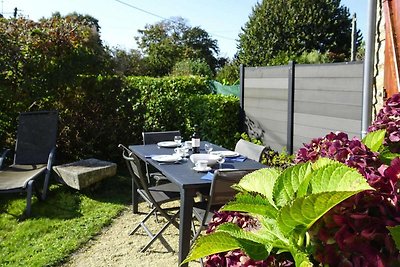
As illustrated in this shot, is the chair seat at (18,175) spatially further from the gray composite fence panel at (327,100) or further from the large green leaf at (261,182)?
the large green leaf at (261,182)

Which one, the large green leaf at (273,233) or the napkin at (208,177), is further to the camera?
the napkin at (208,177)

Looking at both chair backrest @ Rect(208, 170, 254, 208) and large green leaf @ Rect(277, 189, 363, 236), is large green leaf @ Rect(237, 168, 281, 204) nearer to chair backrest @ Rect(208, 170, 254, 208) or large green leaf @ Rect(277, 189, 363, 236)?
Answer: large green leaf @ Rect(277, 189, 363, 236)

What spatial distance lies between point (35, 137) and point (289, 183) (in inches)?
221

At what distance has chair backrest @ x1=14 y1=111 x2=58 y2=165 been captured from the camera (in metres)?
5.70

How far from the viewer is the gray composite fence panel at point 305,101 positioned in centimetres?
506

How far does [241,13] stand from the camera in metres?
22.0

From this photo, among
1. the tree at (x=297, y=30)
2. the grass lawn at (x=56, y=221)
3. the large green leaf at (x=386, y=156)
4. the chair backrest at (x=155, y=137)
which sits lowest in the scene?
the grass lawn at (x=56, y=221)

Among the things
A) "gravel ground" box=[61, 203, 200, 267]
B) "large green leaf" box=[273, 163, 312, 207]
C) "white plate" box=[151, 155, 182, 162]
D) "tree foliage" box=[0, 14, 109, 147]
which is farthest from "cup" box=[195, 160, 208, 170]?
"tree foliage" box=[0, 14, 109, 147]

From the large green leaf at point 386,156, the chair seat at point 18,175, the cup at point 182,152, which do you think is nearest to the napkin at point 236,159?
the cup at point 182,152

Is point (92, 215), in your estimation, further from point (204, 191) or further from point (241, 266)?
point (241, 266)

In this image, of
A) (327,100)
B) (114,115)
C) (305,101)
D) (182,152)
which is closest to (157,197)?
(182,152)

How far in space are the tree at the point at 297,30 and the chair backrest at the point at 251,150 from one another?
15083 millimetres

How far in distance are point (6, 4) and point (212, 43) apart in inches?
1155

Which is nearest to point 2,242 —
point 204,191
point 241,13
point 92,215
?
point 92,215
